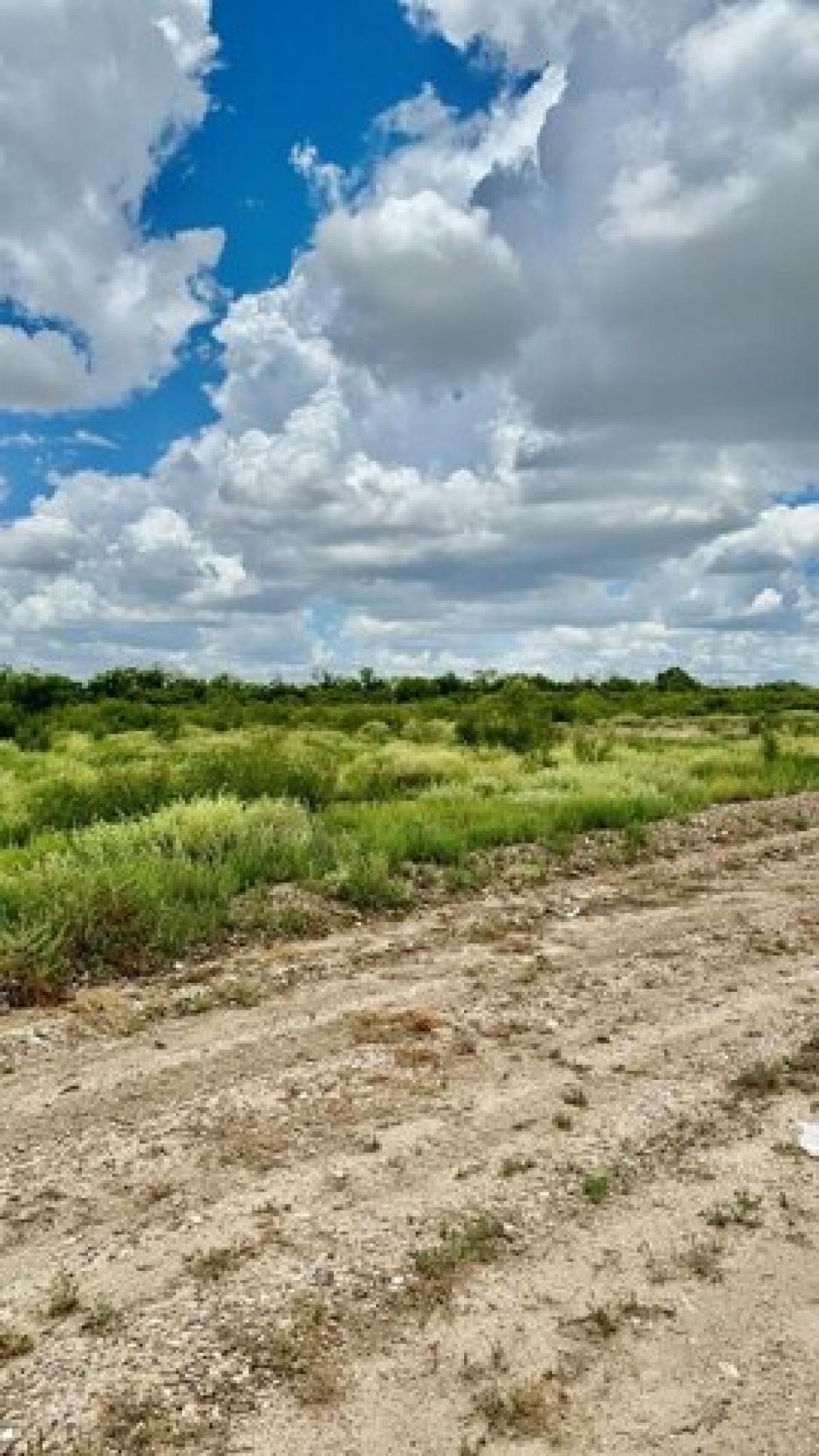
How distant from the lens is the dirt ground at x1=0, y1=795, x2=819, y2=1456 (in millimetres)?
4719

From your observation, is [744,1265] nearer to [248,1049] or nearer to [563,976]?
[248,1049]

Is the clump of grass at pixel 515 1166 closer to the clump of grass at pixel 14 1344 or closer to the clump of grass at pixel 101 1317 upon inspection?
the clump of grass at pixel 101 1317

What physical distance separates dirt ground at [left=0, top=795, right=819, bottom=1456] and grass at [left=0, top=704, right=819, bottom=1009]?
90 centimetres

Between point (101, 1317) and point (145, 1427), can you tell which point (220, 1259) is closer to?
point (101, 1317)

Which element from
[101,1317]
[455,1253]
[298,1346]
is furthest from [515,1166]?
[101,1317]

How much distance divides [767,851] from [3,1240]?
12.0 meters

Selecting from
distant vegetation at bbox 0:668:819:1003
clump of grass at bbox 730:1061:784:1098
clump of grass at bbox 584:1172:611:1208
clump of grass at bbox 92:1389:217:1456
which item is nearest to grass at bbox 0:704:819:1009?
distant vegetation at bbox 0:668:819:1003

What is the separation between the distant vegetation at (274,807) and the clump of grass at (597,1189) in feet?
16.6

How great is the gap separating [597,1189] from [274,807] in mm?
10268

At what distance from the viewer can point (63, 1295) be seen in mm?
5395

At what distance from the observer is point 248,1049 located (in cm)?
849

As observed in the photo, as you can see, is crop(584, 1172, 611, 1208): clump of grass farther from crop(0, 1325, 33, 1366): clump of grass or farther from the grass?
the grass

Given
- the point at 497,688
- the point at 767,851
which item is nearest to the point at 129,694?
the point at 497,688

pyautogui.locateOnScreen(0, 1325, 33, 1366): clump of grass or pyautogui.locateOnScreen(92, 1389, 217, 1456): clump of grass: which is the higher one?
pyautogui.locateOnScreen(0, 1325, 33, 1366): clump of grass
